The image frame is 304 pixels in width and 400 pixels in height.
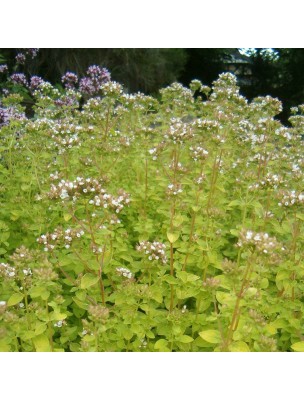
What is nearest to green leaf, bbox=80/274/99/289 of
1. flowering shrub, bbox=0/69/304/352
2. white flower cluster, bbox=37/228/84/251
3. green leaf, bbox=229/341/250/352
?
flowering shrub, bbox=0/69/304/352

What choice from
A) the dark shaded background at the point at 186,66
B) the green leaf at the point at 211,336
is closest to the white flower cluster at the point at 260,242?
the green leaf at the point at 211,336

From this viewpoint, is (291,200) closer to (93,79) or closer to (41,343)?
(41,343)

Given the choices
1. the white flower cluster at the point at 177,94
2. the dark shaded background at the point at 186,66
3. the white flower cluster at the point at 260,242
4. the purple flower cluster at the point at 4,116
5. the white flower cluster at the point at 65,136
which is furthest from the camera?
the dark shaded background at the point at 186,66

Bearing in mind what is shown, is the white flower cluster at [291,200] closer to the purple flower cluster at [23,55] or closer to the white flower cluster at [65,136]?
the white flower cluster at [65,136]

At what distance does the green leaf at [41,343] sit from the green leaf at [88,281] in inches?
11.8

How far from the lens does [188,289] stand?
8.96 feet

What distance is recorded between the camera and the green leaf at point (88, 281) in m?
2.38

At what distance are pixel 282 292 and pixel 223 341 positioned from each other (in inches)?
29.8

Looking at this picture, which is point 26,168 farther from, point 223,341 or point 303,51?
point 303,51

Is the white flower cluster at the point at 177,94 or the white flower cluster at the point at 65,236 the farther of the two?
the white flower cluster at the point at 177,94

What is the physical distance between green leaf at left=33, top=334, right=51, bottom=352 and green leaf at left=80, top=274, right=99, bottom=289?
0.98ft

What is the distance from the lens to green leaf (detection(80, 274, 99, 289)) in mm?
2383

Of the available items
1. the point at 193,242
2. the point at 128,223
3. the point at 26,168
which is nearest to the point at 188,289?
the point at 193,242

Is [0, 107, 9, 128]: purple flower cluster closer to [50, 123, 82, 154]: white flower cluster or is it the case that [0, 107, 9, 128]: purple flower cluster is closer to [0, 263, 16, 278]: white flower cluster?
[50, 123, 82, 154]: white flower cluster
